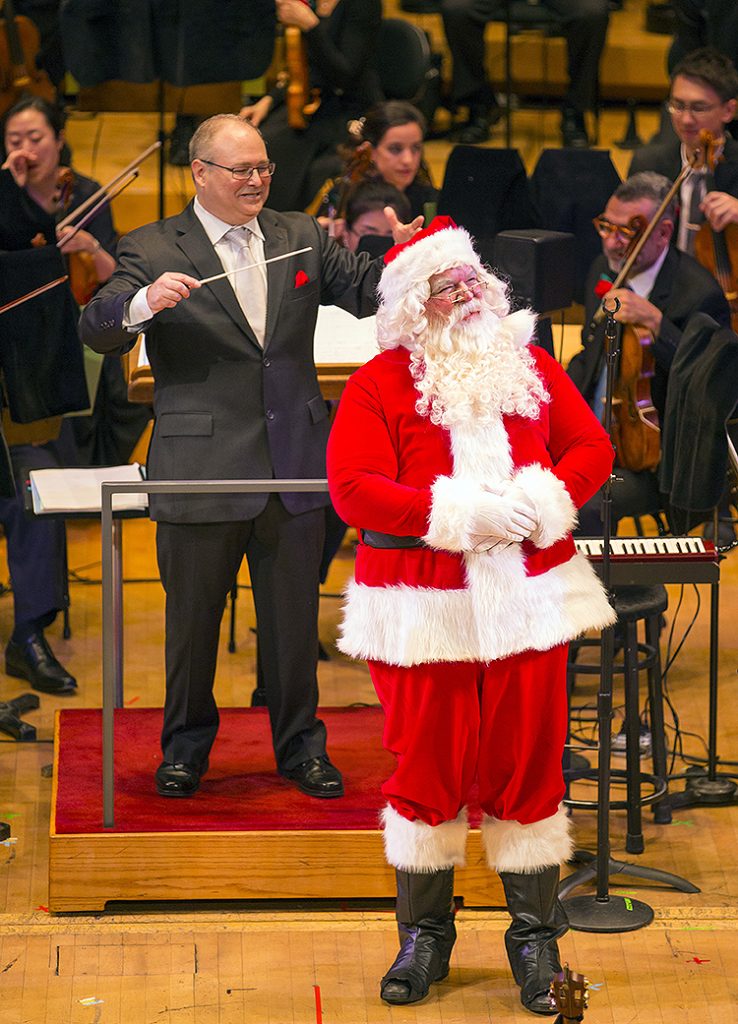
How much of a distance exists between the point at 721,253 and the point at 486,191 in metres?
1.31

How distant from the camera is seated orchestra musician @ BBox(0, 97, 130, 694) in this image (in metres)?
5.28

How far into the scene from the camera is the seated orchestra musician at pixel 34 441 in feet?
17.3

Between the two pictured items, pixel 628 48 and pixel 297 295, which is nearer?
pixel 297 295

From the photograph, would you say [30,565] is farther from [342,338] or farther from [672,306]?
[672,306]

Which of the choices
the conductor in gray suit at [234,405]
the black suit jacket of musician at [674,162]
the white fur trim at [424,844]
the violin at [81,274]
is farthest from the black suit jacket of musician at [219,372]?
the black suit jacket of musician at [674,162]

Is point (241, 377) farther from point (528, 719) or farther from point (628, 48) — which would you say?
point (628, 48)

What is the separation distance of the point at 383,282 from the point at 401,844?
111 centimetres

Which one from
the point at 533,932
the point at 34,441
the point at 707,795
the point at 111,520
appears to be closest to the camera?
the point at 533,932

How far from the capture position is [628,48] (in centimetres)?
Answer: 900

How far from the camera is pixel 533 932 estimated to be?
3.54m

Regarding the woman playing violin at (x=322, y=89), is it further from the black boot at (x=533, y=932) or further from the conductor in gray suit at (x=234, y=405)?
the black boot at (x=533, y=932)

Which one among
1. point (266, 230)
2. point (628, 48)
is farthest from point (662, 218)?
point (628, 48)

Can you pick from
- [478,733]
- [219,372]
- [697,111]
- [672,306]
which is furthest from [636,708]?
[697,111]

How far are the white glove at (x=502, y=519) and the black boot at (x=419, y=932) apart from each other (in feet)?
2.31
